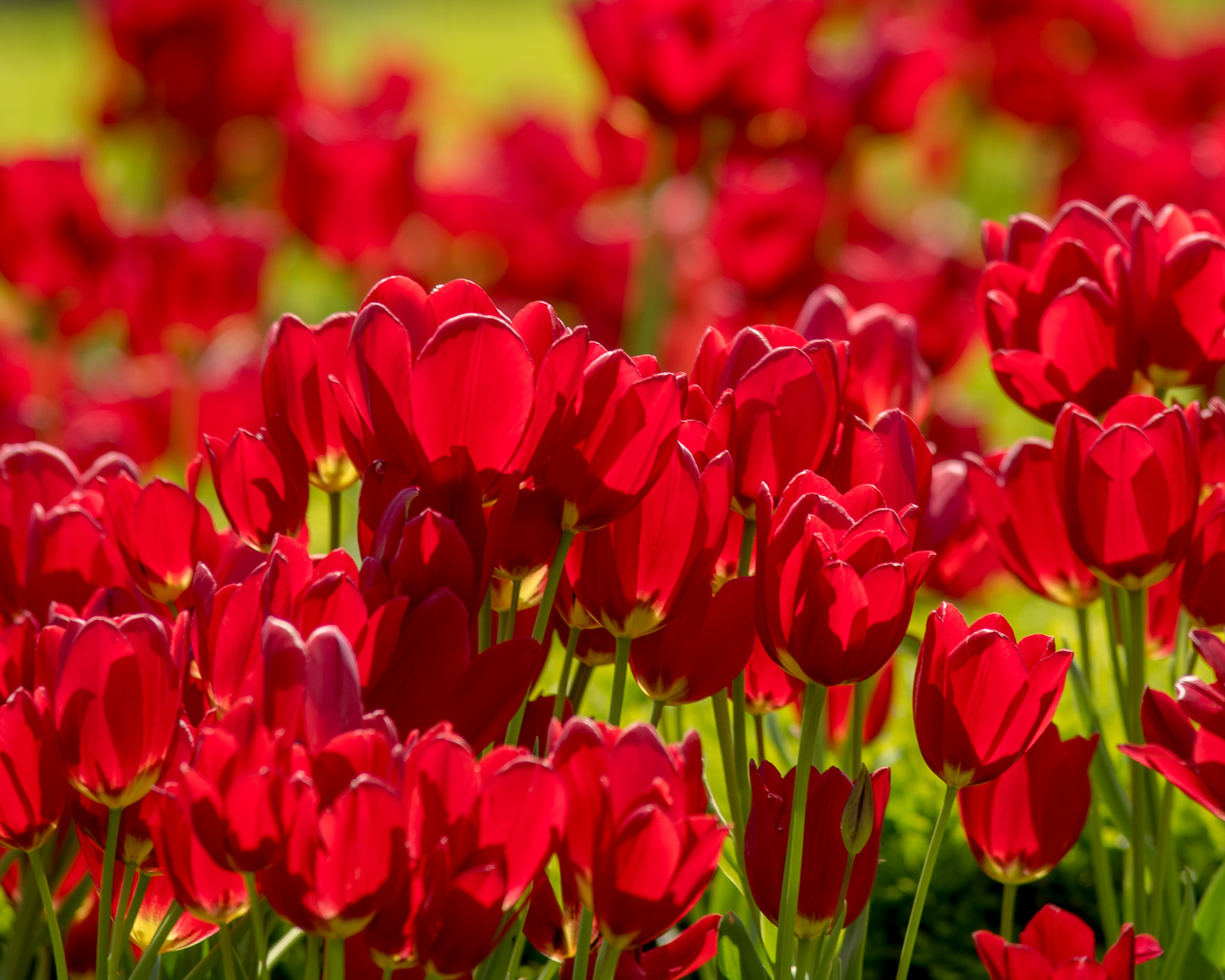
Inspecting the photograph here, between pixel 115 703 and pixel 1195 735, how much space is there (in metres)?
0.59

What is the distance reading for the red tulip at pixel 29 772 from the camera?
781 millimetres

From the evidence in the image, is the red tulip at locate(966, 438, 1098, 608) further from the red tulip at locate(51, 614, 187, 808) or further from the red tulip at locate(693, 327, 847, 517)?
the red tulip at locate(51, 614, 187, 808)

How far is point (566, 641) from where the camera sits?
3.19 feet

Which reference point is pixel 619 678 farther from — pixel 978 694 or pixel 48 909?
pixel 48 909

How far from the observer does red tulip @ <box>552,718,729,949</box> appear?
0.70 metres

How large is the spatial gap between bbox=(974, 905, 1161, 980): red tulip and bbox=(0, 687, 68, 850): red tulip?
0.51 metres

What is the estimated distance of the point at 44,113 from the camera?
697 centimetres

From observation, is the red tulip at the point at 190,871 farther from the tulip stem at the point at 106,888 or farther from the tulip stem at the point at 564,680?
the tulip stem at the point at 564,680

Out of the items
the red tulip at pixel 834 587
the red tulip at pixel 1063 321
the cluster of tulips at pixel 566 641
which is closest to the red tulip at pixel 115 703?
the cluster of tulips at pixel 566 641

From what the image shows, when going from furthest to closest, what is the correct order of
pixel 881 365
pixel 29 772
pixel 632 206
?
pixel 632 206 → pixel 881 365 → pixel 29 772

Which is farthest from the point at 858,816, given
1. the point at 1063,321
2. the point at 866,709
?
the point at 866,709

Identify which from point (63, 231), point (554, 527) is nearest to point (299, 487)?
point (554, 527)

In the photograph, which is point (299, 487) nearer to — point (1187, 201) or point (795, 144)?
point (1187, 201)

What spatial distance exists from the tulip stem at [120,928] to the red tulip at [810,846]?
35cm
